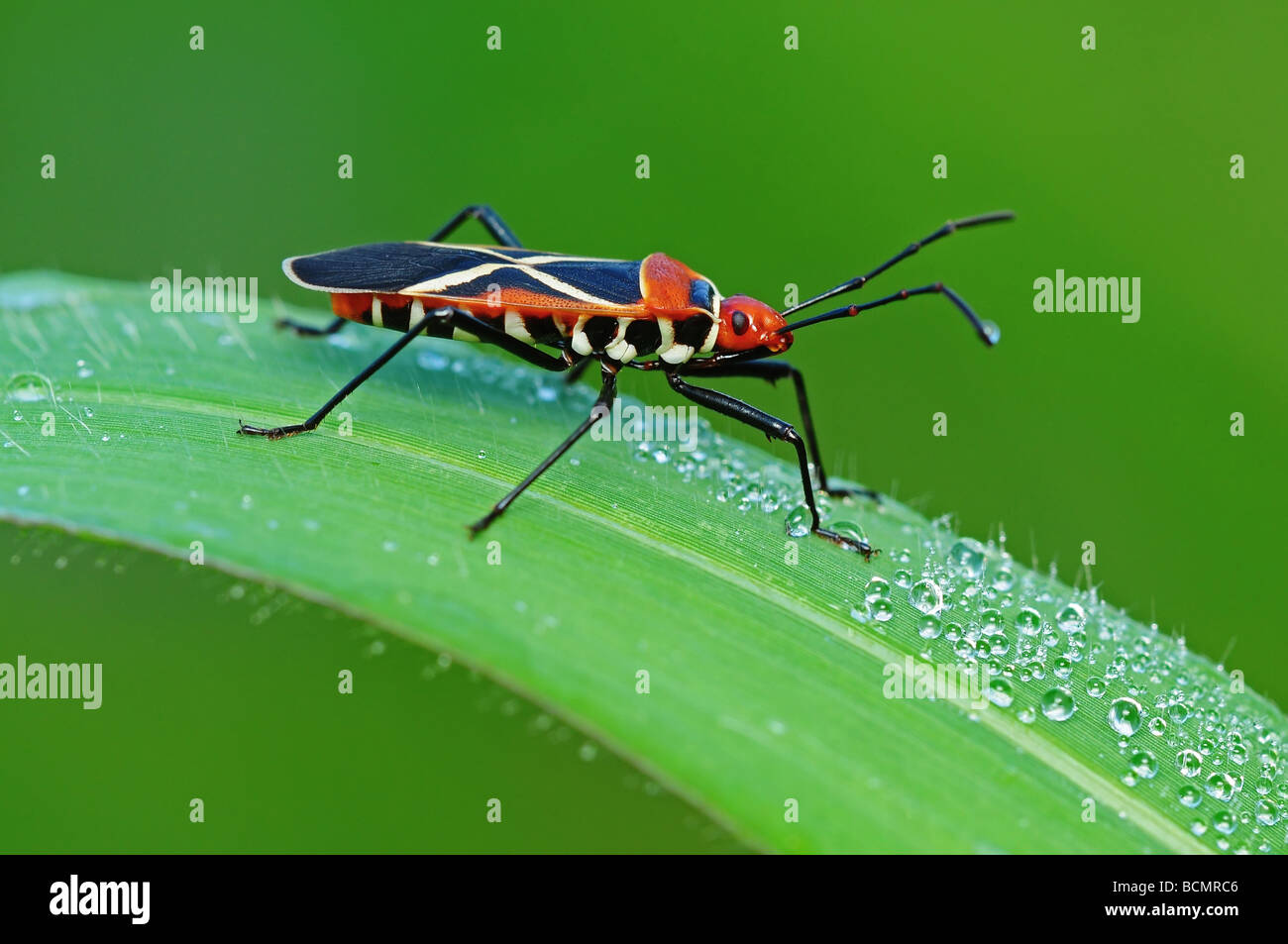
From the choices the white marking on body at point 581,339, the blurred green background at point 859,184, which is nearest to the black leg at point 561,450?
the white marking on body at point 581,339

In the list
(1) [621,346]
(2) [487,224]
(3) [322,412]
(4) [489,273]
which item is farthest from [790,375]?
(3) [322,412]

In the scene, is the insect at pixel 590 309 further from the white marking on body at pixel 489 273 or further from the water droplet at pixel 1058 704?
the water droplet at pixel 1058 704

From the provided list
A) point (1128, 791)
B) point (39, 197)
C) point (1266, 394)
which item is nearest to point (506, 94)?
point (39, 197)

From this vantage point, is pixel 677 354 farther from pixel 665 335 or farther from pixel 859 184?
pixel 859 184

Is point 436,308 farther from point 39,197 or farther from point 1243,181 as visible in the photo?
point 1243,181

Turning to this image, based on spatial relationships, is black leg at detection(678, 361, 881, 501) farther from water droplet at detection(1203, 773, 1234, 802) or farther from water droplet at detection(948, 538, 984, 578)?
water droplet at detection(1203, 773, 1234, 802)
